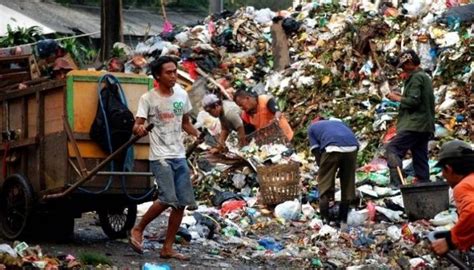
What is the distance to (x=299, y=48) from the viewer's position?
19.9 m

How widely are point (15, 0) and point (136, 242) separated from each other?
2251 centimetres

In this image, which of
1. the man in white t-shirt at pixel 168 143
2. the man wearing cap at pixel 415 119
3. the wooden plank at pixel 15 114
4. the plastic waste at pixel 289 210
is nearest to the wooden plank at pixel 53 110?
the wooden plank at pixel 15 114

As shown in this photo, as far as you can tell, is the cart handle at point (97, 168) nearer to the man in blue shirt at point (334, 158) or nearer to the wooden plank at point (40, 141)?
the wooden plank at point (40, 141)

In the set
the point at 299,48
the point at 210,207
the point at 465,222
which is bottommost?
the point at 210,207

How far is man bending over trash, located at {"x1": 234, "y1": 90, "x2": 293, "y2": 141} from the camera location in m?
14.1

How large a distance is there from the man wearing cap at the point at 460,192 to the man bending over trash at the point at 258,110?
810cm

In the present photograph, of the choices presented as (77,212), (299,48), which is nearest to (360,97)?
(299,48)

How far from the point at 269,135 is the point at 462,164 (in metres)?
8.46

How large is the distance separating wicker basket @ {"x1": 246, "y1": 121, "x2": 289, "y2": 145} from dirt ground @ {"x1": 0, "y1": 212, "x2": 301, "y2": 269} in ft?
9.68

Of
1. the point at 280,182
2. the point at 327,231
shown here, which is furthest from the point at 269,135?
the point at 327,231

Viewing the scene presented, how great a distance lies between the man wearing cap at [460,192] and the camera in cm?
563

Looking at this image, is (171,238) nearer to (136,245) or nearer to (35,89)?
(136,245)

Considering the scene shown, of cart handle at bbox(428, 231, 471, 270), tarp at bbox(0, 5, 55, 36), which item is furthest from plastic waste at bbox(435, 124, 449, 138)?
tarp at bbox(0, 5, 55, 36)

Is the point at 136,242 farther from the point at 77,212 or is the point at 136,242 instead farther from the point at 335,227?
the point at 335,227
